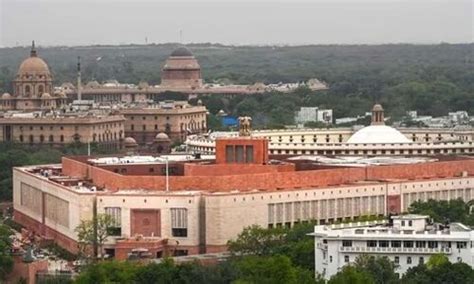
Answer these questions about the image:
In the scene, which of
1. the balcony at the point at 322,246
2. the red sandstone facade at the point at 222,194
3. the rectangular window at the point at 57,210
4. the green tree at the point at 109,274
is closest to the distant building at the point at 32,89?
the red sandstone facade at the point at 222,194

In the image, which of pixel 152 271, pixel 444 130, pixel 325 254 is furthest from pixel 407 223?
pixel 444 130

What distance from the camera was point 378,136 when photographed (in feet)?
309

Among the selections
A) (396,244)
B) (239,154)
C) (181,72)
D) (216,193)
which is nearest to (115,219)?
(216,193)

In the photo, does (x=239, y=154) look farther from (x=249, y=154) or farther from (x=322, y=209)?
(x=322, y=209)

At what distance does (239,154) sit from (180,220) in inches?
335

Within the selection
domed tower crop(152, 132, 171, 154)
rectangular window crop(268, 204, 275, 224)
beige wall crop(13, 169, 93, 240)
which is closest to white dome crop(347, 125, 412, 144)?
domed tower crop(152, 132, 171, 154)

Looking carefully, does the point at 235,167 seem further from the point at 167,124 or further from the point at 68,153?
the point at 167,124

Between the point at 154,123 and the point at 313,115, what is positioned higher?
the point at 154,123

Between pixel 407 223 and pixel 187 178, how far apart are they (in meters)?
15.5

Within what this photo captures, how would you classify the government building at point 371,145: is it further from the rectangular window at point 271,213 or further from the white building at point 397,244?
the white building at point 397,244

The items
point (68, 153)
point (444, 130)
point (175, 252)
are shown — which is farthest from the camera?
point (68, 153)

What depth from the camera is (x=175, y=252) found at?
219 ft

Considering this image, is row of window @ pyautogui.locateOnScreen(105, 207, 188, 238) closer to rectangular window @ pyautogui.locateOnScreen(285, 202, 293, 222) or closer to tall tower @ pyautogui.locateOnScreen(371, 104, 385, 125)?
rectangular window @ pyautogui.locateOnScreen(285, 202, 293, 222)

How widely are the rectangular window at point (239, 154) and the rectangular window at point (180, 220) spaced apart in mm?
8275
